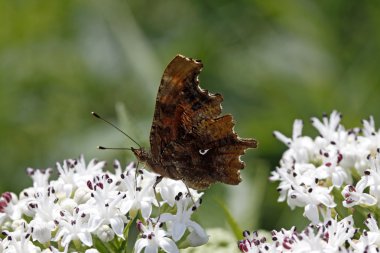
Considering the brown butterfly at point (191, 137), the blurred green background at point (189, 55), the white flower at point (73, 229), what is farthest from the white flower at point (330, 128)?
the white flower at point (73, 229)

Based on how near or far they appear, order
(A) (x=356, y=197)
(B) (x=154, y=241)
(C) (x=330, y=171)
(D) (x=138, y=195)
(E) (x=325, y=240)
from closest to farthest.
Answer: (E) (x=325, y=240), (B) (x=154, y=241), (A) (x=356, y=197), (D) (x=138, y=195), (C) (x=330, y=171)

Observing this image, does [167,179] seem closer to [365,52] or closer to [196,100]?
[196,100]

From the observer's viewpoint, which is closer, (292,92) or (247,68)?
(292,92)

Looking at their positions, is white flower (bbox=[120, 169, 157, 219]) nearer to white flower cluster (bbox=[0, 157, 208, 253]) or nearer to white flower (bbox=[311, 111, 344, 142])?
white flower cluster (bbox=[0, 157, 208, 253])

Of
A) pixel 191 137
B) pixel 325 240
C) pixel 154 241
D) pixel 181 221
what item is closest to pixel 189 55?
pixel 191 137

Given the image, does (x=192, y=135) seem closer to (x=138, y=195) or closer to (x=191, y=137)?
(x=191, y=137)

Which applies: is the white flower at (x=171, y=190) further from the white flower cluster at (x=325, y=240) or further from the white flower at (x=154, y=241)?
the white flower cluster at (x=325, y=240)

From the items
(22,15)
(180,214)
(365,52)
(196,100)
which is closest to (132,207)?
(180,214)
